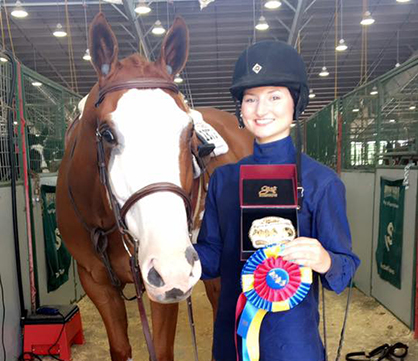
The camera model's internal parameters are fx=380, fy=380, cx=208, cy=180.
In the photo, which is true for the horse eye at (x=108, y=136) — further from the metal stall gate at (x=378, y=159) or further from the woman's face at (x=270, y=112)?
the metal stall gate at (x=378, y=159)

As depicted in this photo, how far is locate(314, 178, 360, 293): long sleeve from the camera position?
105 cm

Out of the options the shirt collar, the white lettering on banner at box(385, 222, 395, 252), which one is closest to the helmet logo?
the shirt collar

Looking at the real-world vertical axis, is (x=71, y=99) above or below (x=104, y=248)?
above

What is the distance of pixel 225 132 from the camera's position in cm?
313

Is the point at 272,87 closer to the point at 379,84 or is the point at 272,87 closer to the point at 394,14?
the point at 379,84

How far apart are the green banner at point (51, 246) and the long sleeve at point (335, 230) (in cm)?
292

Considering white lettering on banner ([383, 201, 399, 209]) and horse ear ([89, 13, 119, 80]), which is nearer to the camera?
horse ear ([89, 13, 119, 80])

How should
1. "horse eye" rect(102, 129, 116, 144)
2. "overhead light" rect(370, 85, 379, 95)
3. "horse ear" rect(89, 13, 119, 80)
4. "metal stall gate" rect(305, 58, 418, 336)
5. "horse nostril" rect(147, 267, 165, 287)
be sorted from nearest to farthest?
"horse nostril" rect(147, 267, 165, 287) → "horse eye" rect(102, 129, 116, 144) → "horse ear" rect(89, 13, 119, 80) → "metal stall gate" rect(305, 58, 418, 336) → "overhead light" rect(370, 85, 379, 95)

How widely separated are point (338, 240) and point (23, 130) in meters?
2.75

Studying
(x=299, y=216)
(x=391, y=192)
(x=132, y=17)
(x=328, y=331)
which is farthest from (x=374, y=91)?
(x=132, y=17)

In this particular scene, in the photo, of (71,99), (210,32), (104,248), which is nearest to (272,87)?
(104,248)

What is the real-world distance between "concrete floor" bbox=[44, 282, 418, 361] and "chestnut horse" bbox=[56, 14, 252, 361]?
1.04 m

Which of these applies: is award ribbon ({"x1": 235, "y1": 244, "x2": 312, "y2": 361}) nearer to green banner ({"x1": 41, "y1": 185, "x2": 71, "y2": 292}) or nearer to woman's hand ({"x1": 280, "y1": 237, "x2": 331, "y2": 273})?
woman's hand ({"x1": 280, "y1": 237, "x2": 331, "y2": 273})

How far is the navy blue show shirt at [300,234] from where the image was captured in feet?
3.54
